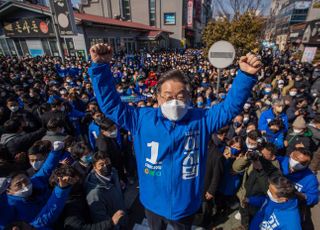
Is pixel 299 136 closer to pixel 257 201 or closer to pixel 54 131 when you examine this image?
pixel 257 201

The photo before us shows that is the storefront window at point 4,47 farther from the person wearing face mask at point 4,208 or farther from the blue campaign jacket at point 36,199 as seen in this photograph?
the person wearing face mask at point 4,208

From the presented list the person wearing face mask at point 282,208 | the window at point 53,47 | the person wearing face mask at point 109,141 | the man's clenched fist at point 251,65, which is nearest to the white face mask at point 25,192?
the person wearing face mask at point 109,141

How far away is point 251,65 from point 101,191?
2044 mm

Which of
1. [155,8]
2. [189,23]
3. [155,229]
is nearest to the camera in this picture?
[155,229]

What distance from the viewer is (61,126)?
3.55 meters

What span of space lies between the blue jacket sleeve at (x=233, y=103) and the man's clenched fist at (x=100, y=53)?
865 mm

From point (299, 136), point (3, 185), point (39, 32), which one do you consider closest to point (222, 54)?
point (299, 136)

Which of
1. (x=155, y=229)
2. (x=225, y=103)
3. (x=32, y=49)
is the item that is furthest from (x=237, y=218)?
(x=32, y=49)

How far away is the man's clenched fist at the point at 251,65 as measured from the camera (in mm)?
1242

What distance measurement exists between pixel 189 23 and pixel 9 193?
44.9 meters

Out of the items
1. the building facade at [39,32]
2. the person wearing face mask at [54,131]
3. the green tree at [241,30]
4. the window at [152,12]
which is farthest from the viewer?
the window at [152,12]

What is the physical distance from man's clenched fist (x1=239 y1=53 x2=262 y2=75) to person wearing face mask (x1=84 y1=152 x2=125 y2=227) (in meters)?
1.84

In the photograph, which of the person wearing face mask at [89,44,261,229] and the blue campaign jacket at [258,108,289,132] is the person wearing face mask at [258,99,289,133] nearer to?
the blue campaign jacket at [258,108,289,132]

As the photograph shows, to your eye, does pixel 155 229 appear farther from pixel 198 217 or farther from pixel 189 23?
pixel 189 23
